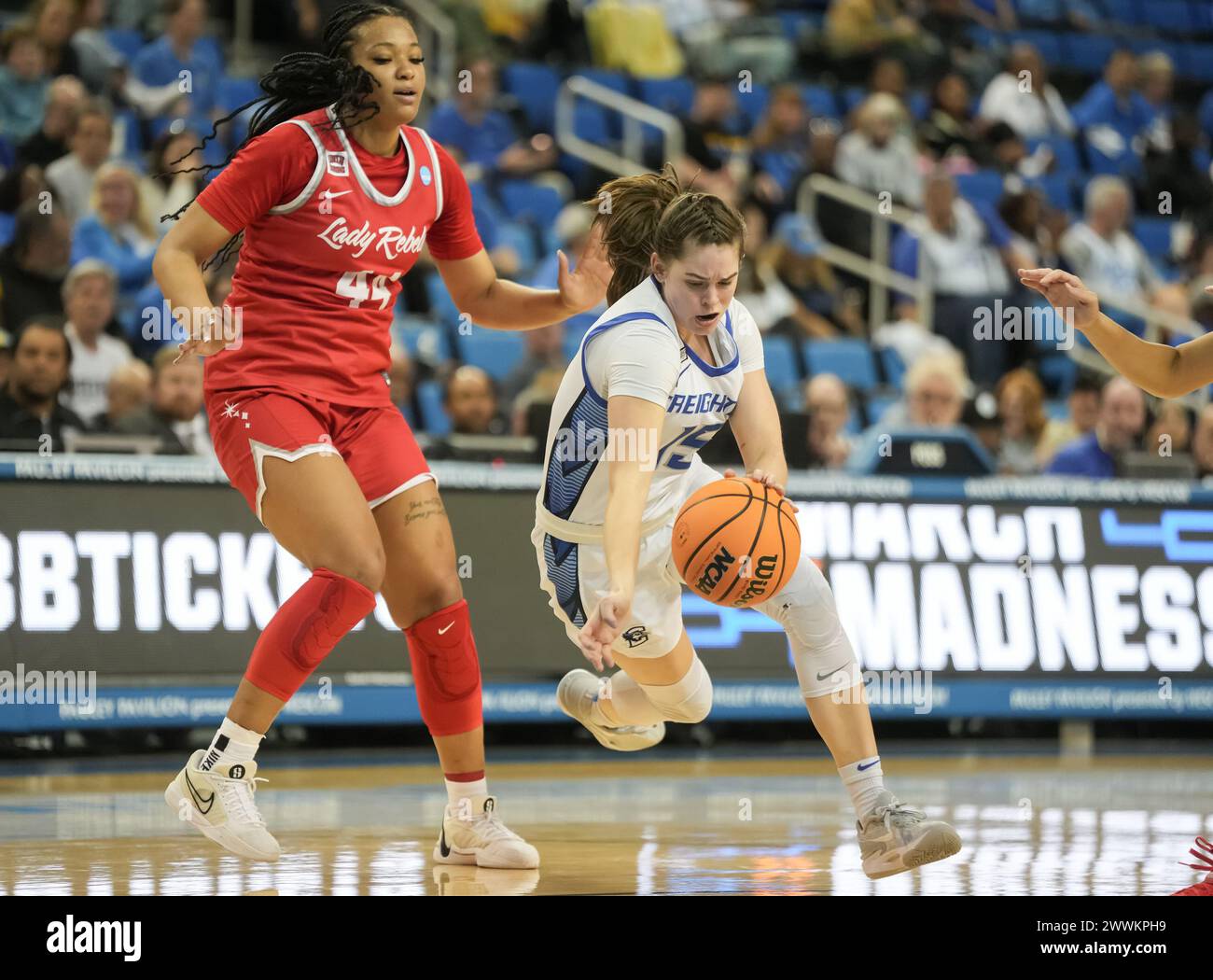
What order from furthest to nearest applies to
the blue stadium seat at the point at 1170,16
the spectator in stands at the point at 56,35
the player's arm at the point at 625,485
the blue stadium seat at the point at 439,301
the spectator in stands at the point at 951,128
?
1. the blue stadium seat at the point at 1170,16
2. the spectator in stands at the point at 951,128
3. the blue stadium seat at the point at 439,301
4. the spectator in stands at the point at 56,35
5. the player's arm at the point at 625,485

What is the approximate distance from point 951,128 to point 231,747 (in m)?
12.8

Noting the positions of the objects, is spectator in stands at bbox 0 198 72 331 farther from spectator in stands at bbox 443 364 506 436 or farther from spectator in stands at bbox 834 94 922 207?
spectator in stands at bbox 834 94 922 207

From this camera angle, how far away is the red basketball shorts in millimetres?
5551

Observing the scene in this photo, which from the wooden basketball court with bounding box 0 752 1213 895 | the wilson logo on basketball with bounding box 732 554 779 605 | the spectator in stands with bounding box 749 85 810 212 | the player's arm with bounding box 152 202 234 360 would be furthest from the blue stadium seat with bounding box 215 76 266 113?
the wilson logo on basketball with bounding box 732 554 779 605

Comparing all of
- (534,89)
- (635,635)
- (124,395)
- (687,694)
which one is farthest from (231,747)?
(534,89)

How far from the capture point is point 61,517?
9211 mm

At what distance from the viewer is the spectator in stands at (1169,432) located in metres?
12.9

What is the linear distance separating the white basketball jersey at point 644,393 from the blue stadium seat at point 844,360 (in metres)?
8.24

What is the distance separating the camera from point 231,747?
5.53 m

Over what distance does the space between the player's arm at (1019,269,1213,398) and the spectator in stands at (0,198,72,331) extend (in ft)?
23.3

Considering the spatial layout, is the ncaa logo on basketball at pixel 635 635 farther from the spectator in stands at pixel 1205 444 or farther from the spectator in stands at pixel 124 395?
the spectator in stands at pixel 1205 444

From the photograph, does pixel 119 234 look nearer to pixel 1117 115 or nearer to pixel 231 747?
pixel 231 747

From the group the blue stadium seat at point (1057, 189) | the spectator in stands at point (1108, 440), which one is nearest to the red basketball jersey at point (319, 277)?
the spectator in stands at point (1108, 440)
